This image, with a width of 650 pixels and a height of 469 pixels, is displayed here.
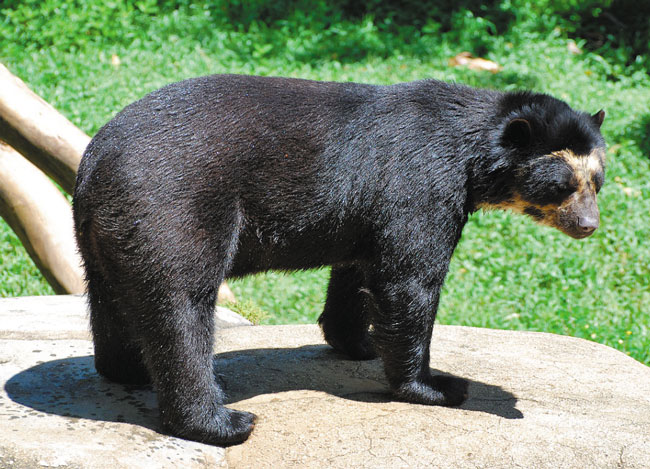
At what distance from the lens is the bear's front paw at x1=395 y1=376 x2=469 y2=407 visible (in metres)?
4.18

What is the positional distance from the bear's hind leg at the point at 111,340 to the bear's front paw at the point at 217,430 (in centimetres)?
55

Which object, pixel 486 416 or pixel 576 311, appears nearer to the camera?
pixel 486 416

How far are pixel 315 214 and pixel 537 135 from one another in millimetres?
1143

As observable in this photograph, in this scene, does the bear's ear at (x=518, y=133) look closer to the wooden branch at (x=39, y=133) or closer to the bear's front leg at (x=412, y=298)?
the bear's front leg at (x=412, y=298)

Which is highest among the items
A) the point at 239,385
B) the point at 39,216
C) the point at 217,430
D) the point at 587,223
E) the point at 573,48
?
the point at 573,48

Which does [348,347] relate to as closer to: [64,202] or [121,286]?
[121,286]

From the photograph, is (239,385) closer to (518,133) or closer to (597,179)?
(518,133)

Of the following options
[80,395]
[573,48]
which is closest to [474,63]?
[573,48]

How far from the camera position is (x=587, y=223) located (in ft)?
13.2

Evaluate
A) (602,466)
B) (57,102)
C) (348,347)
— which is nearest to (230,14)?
(57,102)

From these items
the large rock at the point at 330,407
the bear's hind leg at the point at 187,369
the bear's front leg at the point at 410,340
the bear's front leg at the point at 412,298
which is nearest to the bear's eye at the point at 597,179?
the bear's front leg at the point at 412,298

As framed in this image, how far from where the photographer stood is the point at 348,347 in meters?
4.82

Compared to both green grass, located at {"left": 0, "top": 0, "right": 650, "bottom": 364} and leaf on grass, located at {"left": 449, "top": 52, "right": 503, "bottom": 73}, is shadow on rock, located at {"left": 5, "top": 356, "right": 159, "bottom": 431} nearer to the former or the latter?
green grass, located at {"left": 0, "top": 0, "right": 650, "bottom": 364}

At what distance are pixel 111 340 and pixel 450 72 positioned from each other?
726cm
